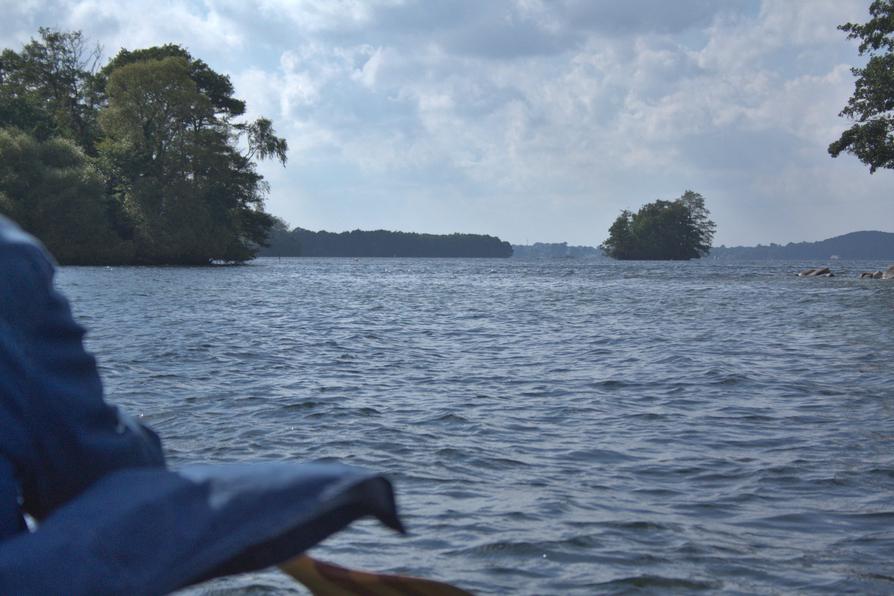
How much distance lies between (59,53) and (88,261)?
72.8ft

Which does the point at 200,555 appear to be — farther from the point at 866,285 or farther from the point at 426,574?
the point at 866,285

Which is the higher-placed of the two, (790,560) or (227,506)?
(227,506)

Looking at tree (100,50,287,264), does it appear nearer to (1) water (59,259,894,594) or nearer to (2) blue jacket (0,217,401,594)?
(1) water (59,259,894,594)

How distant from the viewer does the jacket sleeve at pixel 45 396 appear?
1411 mm

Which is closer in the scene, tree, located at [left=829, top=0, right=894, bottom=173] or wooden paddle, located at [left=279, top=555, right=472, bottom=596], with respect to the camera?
wooden paddle, located at [left=279, top=555, right=472, bottom=596]

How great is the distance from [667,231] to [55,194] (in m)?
137

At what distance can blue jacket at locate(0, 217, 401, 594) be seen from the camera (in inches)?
47.1

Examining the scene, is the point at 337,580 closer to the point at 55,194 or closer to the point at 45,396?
the point at 45,396

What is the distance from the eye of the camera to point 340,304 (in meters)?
37.6

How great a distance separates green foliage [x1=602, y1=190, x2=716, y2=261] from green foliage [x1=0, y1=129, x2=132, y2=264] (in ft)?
425

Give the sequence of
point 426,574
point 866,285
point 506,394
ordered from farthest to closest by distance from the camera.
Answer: point 866,285
point 506,394
point 426,574

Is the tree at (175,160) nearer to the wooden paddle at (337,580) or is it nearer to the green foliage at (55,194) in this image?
the green foliage at (55,194)

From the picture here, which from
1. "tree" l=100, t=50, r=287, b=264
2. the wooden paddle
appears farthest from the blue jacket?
"tree" l=100, t=50, r=287, b=264

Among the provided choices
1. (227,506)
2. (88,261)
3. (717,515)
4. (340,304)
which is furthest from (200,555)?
(88,261)
